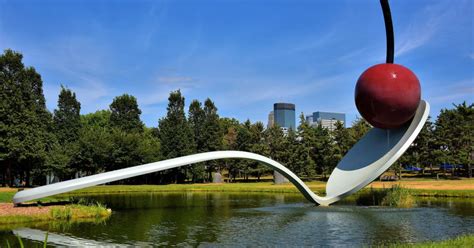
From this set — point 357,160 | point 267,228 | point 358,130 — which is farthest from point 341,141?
point 267,228

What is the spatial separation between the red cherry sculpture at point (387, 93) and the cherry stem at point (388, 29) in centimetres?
103

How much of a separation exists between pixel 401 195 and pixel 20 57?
109 ft

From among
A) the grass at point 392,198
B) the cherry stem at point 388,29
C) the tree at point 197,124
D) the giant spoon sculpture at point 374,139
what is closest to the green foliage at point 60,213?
the giant spoon sculpture at point 374,139

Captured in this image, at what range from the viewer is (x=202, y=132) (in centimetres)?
5697

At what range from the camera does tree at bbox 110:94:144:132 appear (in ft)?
198

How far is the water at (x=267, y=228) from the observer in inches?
454

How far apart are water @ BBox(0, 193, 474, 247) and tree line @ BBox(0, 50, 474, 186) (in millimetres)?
23038

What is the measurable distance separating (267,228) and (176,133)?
131ft

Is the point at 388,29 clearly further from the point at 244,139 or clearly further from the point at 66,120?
the point at 66,120

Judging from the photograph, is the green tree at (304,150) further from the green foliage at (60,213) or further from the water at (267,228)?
the green foliage at (60,213)

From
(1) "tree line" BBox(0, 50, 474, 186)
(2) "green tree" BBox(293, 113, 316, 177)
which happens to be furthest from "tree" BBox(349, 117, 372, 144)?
(2) "green tree" BBox(293, 113, 316, 177)

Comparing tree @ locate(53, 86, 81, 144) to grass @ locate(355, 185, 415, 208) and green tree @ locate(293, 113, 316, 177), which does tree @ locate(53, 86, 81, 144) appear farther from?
grass @ locate(355, 185, 415, 208)

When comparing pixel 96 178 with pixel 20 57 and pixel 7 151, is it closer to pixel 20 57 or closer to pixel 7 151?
pixel 7 151

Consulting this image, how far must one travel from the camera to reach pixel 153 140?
57844 mm
